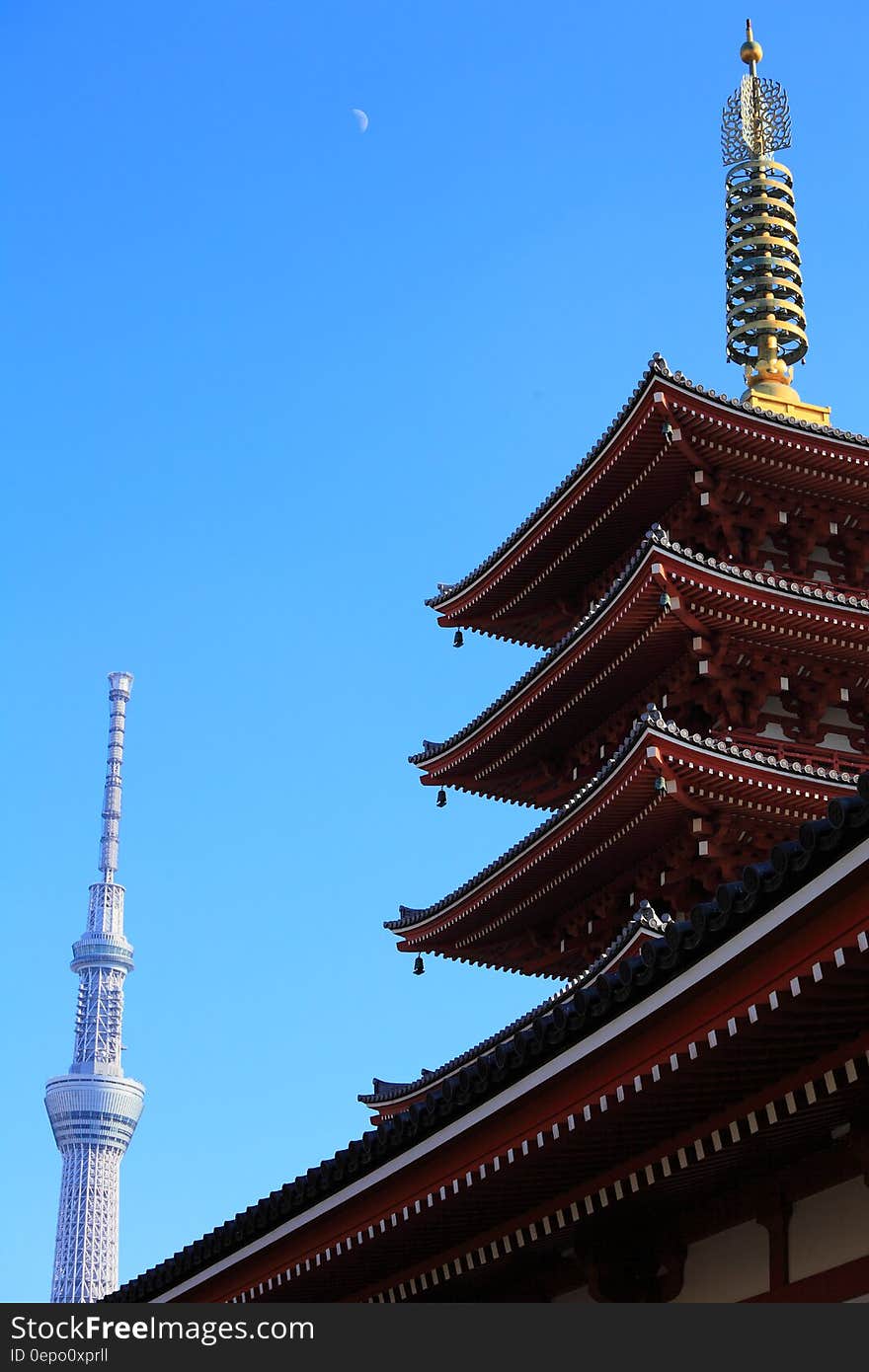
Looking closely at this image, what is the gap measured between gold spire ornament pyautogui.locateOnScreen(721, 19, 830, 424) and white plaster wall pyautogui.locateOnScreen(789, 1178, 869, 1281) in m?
18.6

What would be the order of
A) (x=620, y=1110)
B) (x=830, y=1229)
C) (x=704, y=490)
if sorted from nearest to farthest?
1. (x=620, y=1110)
2. (x=830, y=1229)
3. (x=704, y=490)

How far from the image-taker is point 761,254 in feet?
110

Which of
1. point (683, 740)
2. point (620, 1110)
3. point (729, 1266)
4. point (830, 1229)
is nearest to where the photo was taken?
point (620, 1110)

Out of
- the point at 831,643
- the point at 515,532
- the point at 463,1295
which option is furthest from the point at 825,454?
the point at 463,1295

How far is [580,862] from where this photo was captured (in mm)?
25453

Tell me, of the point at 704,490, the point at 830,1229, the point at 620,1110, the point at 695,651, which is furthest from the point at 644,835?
the point at 620,1110

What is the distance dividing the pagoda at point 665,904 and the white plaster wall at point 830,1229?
0.03 meters

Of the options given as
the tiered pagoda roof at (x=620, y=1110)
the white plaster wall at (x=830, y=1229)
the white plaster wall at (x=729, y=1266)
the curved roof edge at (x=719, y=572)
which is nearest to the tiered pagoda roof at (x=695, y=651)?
the curved roof edge at (x=719, y=572)

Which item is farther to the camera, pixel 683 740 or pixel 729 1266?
pixel 683 740

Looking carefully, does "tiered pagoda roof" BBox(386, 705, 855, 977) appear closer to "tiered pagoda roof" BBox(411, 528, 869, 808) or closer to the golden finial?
"tiered pagoda roof" BBox(411, 528, 869, 808)

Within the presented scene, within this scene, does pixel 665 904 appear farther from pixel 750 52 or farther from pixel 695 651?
pixel 750 52

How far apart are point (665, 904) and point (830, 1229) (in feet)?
41.3

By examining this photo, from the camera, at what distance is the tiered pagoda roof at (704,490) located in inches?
1040
